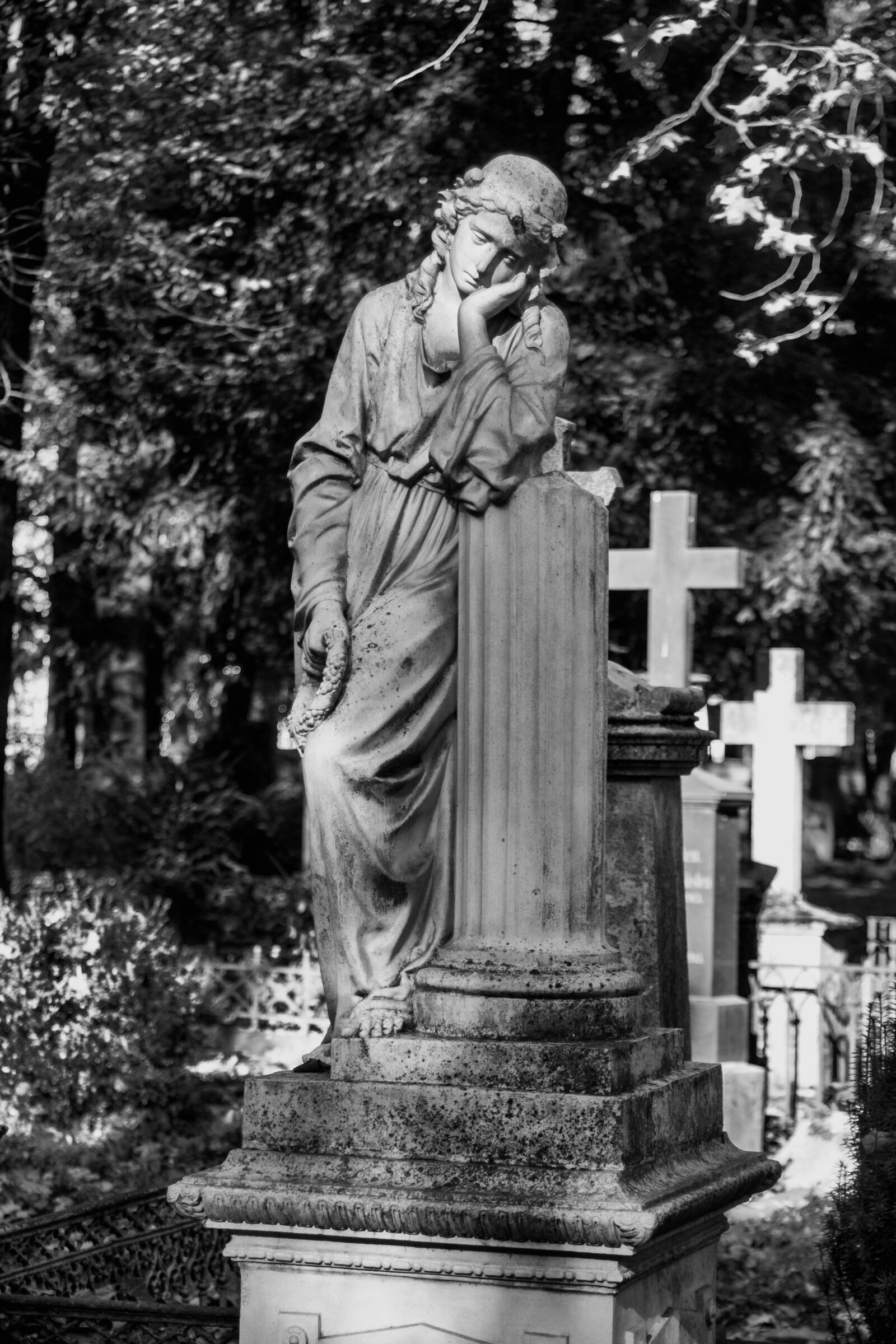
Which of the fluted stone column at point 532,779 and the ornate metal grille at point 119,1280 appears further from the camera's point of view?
the ornate metal grille at point 119,1280

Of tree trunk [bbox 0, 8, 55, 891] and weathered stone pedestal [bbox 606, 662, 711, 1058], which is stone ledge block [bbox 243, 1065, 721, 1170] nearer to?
A: weathered stone pedestal [bbox 606, 662, 711, 1058]

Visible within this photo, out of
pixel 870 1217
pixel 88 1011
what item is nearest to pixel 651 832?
pixel 870 1217

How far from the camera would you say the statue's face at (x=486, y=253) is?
16.1ft

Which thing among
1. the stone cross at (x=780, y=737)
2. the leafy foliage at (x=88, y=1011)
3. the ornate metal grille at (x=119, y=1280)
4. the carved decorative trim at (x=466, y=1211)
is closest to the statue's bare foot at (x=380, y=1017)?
the carved decorative trim at (x=466, y=1211)

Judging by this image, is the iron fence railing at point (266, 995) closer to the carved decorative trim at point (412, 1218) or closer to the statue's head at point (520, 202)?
the carved decorative trim at point (412, 1218)

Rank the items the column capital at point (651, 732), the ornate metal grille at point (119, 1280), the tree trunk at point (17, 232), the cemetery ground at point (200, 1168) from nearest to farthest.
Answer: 1. the ornate metal grille at point (119, 1280)
2. the column capital at point (651, 732)
3. the cemetery ground at point (200, 1168)
4. the tree trunk at point (17, 232)

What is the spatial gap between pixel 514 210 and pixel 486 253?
0.41 ft

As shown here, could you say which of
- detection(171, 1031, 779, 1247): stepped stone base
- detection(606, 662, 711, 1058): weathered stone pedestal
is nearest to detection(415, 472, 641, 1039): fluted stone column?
detection(171, 1031, 779, 1247): stepped stone base

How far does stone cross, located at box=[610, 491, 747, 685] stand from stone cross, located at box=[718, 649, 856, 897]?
2.07 metres

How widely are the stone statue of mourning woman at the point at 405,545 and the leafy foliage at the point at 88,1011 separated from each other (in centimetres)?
612

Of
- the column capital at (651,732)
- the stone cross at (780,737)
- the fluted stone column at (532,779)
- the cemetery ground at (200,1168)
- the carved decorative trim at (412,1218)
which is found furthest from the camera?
the stone cross at (780,737)

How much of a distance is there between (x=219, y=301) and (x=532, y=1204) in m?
12.4

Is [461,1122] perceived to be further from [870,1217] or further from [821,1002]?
[821,1002]

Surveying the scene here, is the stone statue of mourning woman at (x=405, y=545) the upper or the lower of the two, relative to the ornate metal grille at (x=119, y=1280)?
upper
